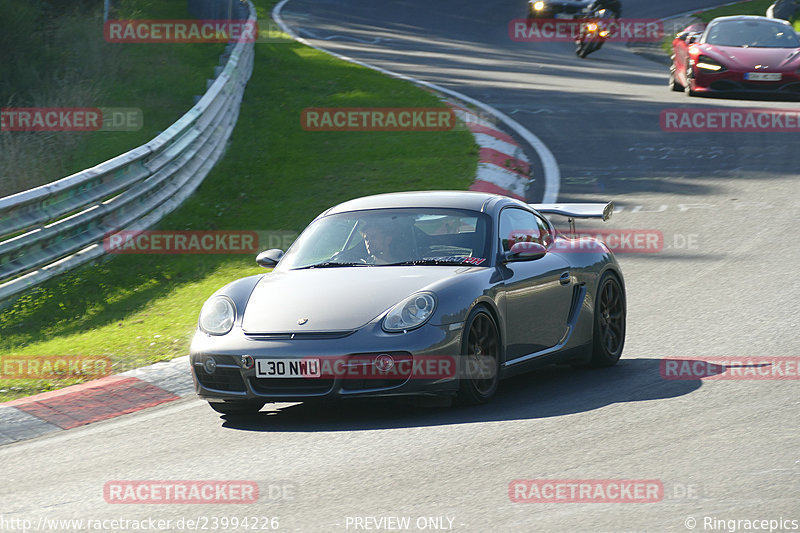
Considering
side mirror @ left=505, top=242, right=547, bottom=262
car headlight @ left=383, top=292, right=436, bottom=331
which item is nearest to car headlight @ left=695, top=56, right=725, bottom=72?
side mirror @ left=505, top=242, right=547, bottom=262

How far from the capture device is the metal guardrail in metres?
10.4

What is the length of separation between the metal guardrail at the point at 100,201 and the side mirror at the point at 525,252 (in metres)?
4.62

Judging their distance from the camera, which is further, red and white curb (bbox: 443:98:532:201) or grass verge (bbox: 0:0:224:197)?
grass verge (bbox: 0:0:224:197)

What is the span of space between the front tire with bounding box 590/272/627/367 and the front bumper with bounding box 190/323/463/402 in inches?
69.2

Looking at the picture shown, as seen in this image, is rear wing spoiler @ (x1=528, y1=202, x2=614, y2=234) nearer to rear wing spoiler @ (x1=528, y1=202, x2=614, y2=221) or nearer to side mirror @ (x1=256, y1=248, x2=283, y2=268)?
rear wing spoiler @ (x1=528, y1=202, x2=614, y2=221)

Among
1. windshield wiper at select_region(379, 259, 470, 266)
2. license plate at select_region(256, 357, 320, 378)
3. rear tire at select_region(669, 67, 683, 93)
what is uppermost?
windshield wiper at select_region(379, 259, 470, 266)

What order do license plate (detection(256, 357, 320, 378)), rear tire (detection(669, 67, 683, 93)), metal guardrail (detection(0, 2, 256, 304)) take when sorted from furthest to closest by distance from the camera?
1. rear tire (detection(669, 67, 683, 93))
2. metal guardrail (detection(0, 2, 256, 304))
3. license plate (detection(256, 357, 320, 378))

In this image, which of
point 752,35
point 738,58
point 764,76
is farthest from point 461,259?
point 752,35

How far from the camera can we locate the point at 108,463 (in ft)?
21.1

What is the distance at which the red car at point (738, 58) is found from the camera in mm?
19453

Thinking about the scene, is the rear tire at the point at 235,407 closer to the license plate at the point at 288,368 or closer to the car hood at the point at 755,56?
the license plate at the point at 288,368

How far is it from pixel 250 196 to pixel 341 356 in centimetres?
832

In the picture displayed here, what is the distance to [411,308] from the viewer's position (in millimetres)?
6996

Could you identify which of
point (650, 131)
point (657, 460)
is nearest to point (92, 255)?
point (657, 460)
